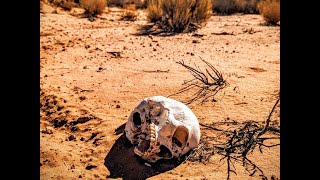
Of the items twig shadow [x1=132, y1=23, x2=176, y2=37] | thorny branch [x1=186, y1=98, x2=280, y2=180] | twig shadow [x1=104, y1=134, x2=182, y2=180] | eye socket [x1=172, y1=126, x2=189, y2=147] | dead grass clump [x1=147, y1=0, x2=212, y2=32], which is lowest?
twig shadow [x1=104, y1=134, x2=182, y2=180]

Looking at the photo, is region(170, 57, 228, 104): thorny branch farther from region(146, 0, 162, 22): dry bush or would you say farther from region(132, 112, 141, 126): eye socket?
region(146, 0, 162, 22): dry bush

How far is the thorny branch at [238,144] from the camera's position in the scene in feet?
9.42

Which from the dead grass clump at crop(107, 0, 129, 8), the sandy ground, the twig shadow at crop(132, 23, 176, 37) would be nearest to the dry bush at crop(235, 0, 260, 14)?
the sandy ground

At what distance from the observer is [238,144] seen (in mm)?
3115

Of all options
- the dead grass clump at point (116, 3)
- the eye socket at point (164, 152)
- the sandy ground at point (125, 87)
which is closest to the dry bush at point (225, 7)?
the dead grass clump at point (116, 3)

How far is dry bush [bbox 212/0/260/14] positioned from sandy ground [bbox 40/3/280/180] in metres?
4.45

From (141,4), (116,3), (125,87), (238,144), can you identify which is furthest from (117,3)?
(238,144)

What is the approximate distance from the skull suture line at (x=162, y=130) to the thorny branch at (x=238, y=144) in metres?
0.14

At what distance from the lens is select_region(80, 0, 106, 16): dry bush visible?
1094cm

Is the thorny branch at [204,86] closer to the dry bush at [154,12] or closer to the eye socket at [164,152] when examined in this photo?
the eye socket at [164,152]

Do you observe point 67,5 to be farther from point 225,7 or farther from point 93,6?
point 225,7

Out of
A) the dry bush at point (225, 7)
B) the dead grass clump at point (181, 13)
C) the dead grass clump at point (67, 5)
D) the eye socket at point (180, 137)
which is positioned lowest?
the eye socket at point (180, 137)
